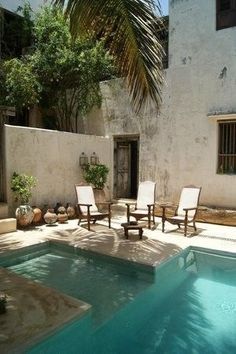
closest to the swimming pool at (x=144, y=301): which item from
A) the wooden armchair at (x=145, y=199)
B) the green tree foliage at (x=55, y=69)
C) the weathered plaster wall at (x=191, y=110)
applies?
the wooden armchair at (x=145, y=199)

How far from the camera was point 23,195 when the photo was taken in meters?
8.42

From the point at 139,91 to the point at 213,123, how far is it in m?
6.83

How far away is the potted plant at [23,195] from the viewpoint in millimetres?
8305

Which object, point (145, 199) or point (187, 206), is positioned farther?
point (145, 199)

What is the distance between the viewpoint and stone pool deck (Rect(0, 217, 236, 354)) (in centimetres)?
354

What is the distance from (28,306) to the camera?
405cm

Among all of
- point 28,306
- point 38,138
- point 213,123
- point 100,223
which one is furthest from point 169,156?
point 28,306

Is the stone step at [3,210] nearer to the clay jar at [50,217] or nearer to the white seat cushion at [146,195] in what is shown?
the clay jar at [50,217]

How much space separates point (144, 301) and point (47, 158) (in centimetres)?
594

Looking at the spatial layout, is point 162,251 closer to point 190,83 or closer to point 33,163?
point 33,163

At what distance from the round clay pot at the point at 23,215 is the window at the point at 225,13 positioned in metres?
7.98

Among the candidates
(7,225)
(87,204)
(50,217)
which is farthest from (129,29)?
(50,217)

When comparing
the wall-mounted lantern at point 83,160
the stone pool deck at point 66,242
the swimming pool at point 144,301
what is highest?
the wall-mounted lantern at point 83,160

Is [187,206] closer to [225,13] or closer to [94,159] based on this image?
[94,159]
